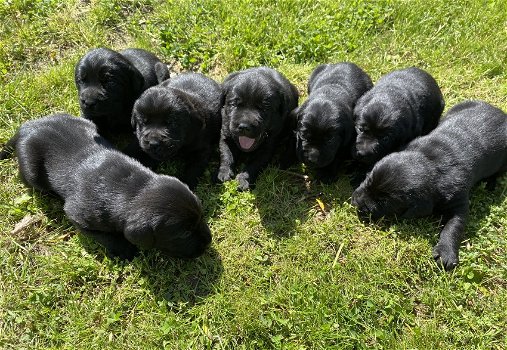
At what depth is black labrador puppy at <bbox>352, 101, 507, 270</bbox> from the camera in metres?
4.48

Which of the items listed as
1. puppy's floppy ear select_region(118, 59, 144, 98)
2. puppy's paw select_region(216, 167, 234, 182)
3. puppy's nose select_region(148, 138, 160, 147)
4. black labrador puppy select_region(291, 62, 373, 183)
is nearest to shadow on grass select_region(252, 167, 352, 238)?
black labrador puppy select_region(291, 62, 373, 183)

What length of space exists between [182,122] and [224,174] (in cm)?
81

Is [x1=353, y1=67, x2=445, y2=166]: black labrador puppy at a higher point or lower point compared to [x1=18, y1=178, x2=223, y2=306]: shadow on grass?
higher

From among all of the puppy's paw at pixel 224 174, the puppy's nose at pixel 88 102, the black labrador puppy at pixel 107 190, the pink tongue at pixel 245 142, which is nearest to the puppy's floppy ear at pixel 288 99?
the pink tongue at pixel 245 142

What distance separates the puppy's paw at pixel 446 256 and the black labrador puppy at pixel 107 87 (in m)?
3.86

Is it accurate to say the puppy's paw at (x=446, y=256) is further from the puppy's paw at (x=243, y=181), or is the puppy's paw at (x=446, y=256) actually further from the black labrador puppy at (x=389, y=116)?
the puppy's paw at (x=243, y=181)

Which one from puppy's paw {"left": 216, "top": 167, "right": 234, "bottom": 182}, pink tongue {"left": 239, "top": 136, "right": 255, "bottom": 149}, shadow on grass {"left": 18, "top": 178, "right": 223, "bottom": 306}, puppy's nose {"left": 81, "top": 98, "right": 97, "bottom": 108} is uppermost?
puppy's nose {"left": 81, "top": 98, "right": 97, "bottom": 108}

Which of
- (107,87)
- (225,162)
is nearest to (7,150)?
(107,87)

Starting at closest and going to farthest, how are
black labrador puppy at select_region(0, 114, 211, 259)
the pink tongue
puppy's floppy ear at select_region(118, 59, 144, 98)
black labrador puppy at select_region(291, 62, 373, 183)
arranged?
1. black labrador puppy at select_region(0, 114, 211, 259)
2. black labrador puppy at select_region(291, 62, 373, 183)
3. the pink tongue
4. puppy's floppy ear at select_region(118, 59, 144, 98)

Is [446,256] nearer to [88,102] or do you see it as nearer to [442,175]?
[442,175]

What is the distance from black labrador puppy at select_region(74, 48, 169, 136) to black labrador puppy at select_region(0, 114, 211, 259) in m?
0.28

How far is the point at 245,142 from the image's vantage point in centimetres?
505

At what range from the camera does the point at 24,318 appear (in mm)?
4195

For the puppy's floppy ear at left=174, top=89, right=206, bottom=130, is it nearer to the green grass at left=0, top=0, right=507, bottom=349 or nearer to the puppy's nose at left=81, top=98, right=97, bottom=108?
the green grass at left=0, top=0, right=507, bottom=349
